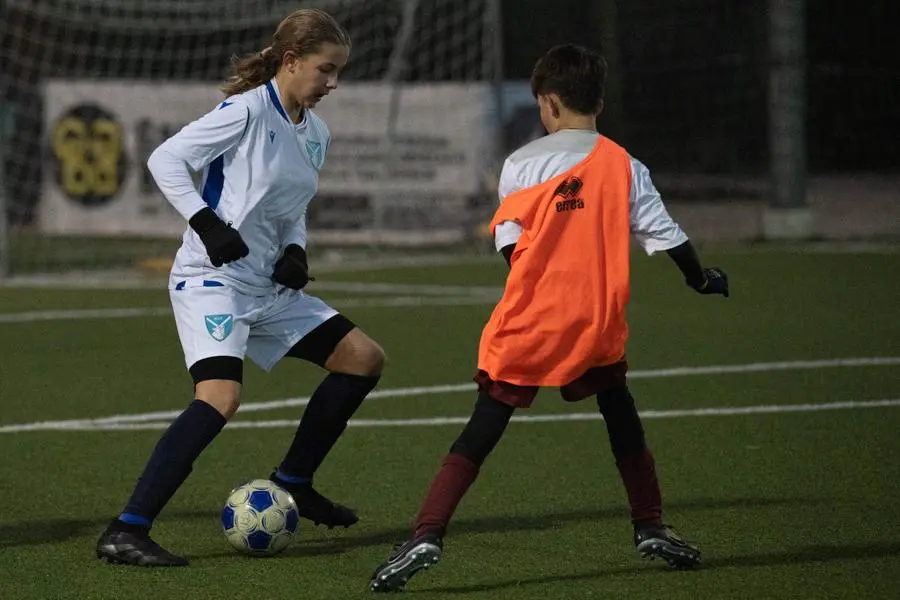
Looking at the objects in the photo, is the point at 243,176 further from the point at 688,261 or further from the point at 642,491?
the point at 642,491

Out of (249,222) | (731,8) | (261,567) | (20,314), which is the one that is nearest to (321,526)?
(261,567)

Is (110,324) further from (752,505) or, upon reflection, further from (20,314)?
(752,505)

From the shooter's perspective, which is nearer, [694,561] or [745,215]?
[694,561]

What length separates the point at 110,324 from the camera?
12.6 m

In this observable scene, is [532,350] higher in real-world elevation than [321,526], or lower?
higher

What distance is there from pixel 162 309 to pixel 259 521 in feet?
25.4

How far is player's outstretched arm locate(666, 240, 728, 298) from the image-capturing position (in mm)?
5539

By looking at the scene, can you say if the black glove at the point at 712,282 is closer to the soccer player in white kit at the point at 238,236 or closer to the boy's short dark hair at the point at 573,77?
the boy's short dark hair at the point at 573,77

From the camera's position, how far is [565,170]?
546 cm

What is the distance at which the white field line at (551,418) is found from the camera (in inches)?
333

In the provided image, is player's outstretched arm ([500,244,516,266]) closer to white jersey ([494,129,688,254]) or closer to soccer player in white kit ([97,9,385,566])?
white jersey ([494,129,688,254])

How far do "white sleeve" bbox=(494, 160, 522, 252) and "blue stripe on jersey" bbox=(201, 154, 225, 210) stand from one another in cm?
97

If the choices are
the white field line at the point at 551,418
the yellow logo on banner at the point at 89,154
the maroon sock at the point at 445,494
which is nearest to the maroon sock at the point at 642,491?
the maroon sock at the point at 445,494

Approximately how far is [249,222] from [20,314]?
759 cm
